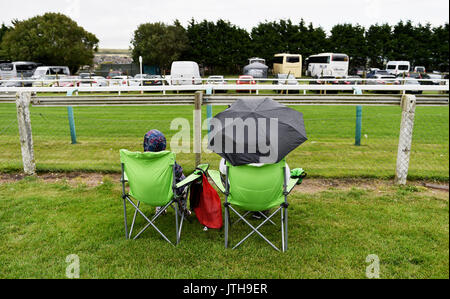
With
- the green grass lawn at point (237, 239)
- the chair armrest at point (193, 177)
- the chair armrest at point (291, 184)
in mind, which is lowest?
the green grass lawn at point (237, 239)

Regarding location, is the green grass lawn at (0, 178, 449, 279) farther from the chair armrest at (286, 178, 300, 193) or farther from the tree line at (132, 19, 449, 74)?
the tree line at (132, 19, 449, 74)

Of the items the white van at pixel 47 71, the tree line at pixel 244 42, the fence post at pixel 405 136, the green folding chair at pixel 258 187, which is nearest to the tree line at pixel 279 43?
the tree line at pixel 244 42

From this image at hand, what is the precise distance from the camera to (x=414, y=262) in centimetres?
352

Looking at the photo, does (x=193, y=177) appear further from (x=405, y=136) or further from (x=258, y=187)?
(x=405, y=136)

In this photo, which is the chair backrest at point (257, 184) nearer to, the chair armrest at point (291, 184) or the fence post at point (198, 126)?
the chair armrest at point (291, 184)

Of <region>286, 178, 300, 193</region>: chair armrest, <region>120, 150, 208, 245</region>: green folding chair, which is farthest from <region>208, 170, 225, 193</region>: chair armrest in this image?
<region>286, 178, 300, 193</region>: chair armrest

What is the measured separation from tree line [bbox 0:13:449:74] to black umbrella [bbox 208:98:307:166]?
52848 mm

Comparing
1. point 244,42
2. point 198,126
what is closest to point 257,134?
point 198,126

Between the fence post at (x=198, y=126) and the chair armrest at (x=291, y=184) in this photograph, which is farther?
the fence post at (x=198, y=126)

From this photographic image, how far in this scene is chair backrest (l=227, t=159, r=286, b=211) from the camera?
3699mm

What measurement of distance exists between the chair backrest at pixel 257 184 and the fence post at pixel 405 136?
3.12 metres

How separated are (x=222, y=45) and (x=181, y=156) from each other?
2098 inches

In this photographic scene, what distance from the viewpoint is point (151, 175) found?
3859 mm

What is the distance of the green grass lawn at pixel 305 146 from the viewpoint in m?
6.77
